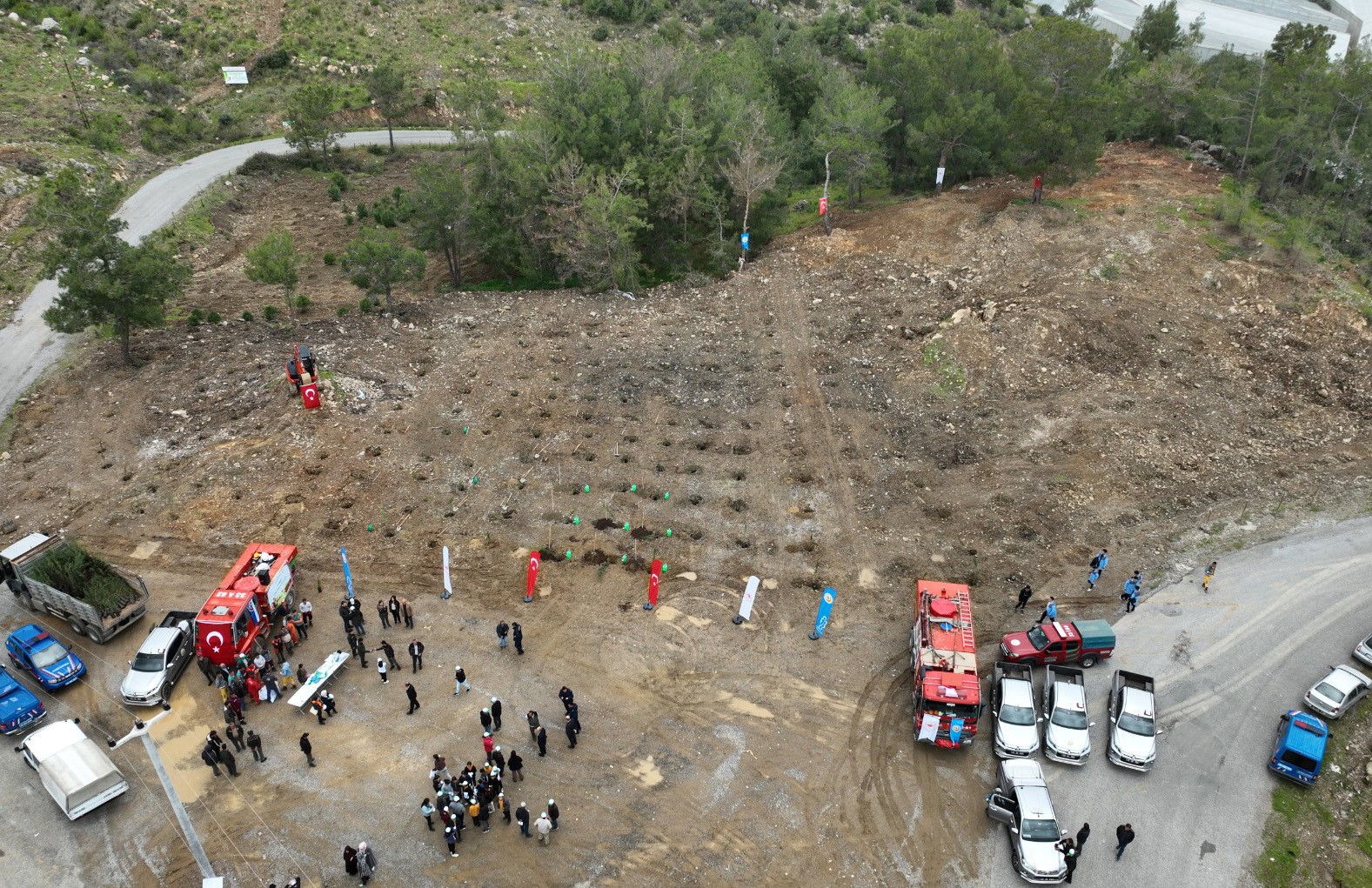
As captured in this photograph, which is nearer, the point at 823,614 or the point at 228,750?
the point at 228,750

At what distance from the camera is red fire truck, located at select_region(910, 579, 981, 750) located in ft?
65.4

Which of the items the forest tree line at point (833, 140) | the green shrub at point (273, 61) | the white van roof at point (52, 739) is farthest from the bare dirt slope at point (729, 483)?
the green shrub at point (273, 61)

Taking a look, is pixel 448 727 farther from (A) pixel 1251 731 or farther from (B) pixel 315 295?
(B) pixel 315 295

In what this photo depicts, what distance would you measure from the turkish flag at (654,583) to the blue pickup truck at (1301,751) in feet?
53.0

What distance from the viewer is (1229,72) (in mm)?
52250

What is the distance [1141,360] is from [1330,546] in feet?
34.3

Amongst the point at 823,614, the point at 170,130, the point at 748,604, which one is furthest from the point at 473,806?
the point at 170,130

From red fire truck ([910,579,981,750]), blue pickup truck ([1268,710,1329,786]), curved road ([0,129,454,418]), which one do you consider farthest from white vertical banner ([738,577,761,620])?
curved road ([0,129,454,418])

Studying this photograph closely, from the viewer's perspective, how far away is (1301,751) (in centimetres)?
1950

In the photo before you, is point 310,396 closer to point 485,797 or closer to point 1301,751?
point 485,797

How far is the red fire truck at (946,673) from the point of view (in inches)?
785

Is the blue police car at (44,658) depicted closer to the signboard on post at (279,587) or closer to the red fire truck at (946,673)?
the signboard on post at (279,587)

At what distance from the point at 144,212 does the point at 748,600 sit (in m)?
44.1

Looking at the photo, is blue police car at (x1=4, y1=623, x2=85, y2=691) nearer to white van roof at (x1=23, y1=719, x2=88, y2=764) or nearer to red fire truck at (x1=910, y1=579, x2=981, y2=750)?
white van roof at (x1=23, y1=719, x2=88, y2=764)
